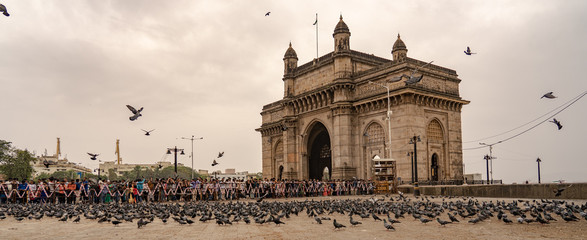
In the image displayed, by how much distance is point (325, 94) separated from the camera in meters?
41.4

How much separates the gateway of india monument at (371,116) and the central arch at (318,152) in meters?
0.11

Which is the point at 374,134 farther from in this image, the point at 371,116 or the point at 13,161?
the point at 13,161

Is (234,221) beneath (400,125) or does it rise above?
beneath

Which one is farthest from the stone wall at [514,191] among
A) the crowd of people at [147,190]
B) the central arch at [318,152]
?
the central arch at [318,152]

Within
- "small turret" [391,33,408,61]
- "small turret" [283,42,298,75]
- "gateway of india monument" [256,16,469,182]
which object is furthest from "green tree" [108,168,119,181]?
"small turret" [391,33,408,61]

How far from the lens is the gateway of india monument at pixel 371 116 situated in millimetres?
34312

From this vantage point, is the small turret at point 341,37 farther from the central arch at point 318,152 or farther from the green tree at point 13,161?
the green tree at point 13,161

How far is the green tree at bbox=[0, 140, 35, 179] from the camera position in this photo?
60.5m

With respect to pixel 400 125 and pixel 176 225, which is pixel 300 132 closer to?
pixel 400 125

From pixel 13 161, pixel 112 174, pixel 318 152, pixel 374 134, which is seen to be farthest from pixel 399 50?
pixel 112 174

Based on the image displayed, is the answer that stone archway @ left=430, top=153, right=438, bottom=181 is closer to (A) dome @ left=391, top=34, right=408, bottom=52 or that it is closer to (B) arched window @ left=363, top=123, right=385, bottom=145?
(B) arched window @ left=363, top=123, right=385, bottom=145

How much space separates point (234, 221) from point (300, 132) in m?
32.6

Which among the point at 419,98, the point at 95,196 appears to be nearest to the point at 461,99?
the point at 419,98

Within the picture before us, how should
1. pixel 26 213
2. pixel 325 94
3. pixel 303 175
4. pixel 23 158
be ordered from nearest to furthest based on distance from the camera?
pixel 26 213
pixel 325 94
pixel 303 175
pixel 23 158
